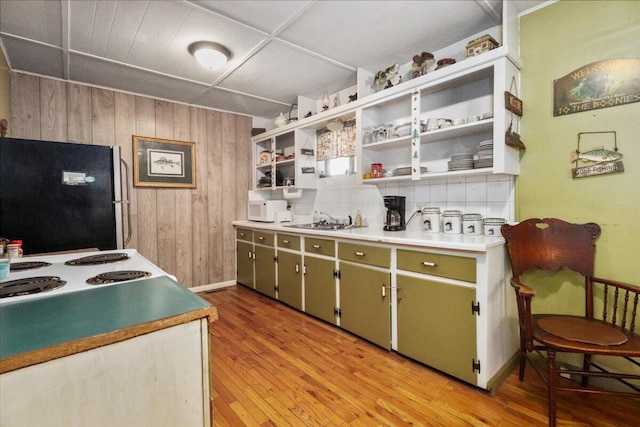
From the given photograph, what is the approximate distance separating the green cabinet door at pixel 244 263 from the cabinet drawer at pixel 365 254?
1.68 meters

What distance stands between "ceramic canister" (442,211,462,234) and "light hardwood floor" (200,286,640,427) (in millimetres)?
1022

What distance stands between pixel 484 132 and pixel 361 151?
3.31ft

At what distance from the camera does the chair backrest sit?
6.03ft

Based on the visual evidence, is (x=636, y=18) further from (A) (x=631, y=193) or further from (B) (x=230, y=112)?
(B) (x=230, y=112)

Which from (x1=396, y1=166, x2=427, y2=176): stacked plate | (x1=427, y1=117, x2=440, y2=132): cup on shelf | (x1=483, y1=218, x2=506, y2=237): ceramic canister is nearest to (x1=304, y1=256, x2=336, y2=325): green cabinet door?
(x1=396, y1=166, x2=427, y2=176): stacked plate

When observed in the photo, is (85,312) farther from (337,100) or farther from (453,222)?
(337,100)

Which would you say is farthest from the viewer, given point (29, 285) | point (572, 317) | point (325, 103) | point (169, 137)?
point (169, 137)

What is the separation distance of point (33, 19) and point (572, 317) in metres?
4.02

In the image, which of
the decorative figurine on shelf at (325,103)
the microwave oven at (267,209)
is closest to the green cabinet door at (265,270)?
the microwave oven at (267,209)

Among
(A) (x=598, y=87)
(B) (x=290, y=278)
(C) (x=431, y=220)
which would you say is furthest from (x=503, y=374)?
(B) (x=290, y=278)

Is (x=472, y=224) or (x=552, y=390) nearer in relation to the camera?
(x=552, y=390)

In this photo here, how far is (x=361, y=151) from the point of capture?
2.79 metres

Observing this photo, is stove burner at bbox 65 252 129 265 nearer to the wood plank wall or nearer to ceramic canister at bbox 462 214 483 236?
the wood plank wall

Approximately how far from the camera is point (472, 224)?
2227 mm
